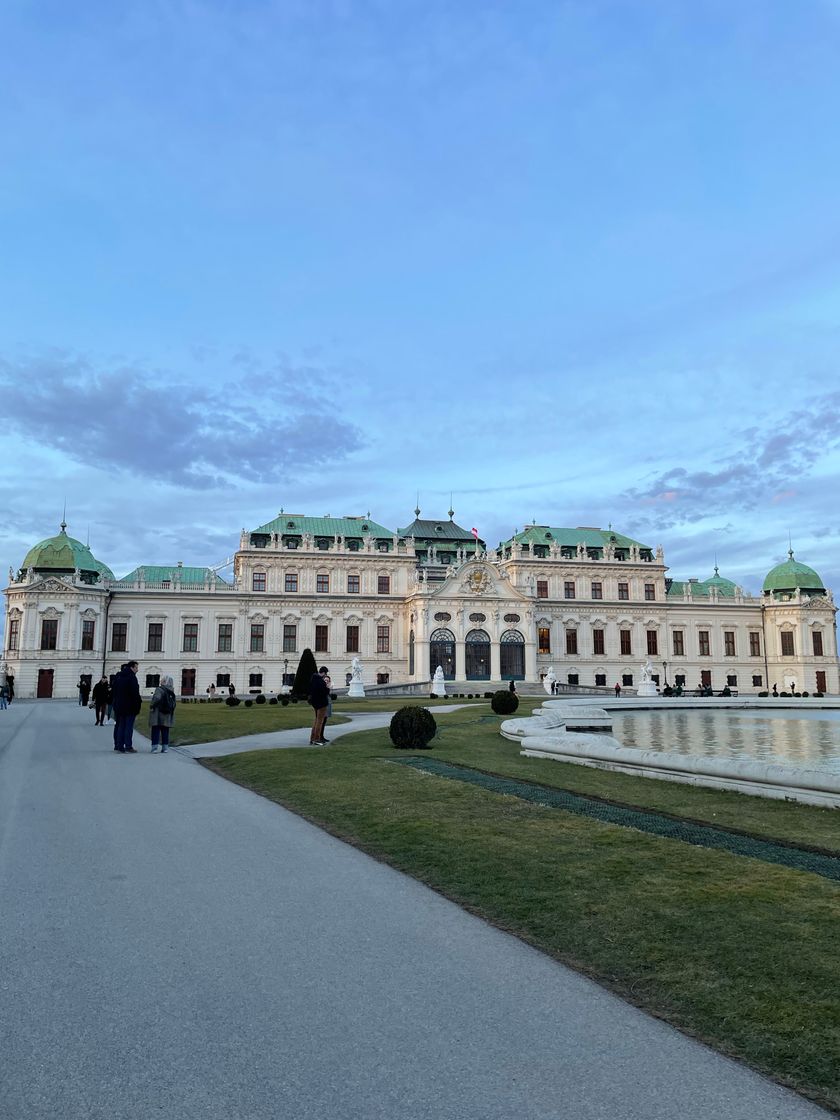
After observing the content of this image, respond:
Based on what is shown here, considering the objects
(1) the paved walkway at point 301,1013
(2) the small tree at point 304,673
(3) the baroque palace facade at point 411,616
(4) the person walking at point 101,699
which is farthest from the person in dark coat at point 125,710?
(3) the baroque palace facade at point 411,616

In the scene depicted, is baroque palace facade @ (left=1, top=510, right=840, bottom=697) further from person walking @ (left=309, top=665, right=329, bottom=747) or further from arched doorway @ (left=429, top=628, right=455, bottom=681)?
person walking @ (left=309, top=665, right=329, bottom=747)

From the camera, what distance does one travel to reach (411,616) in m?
84.6

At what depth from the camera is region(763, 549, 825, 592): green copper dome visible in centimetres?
9469

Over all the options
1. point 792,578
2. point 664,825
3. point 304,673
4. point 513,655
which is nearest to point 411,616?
point 513,655

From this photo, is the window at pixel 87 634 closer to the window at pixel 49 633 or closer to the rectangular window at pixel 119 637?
the window at pixel 49 633

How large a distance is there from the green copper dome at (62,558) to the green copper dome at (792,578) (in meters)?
73.3

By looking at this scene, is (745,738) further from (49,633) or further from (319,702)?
(49,633)

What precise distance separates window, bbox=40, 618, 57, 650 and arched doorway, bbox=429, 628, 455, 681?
35015mm

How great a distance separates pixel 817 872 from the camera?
8.69m

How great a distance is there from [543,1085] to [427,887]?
414cm

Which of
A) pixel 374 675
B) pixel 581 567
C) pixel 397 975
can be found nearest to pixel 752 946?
pixel 397 975

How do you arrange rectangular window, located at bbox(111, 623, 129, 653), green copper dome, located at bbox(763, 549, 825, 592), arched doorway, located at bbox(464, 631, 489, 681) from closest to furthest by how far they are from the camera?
rectangular window, located at bbox(111, 623, 129, 653) < arched doorway, located at bbox(464, 631, 489, 681) < green copper dome, located at bbox(763, 549, 825, 592)

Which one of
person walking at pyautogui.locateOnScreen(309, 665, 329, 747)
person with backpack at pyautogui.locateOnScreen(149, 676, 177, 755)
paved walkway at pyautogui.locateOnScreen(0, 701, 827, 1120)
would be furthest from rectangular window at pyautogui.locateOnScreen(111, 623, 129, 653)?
paved walkway at pyautogui.locateOnScreen(0, 701, 827, 1120)

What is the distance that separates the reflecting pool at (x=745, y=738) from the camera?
18391 mm
